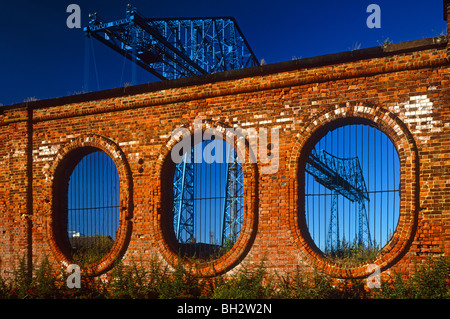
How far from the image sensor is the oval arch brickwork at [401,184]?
7352 millimetres

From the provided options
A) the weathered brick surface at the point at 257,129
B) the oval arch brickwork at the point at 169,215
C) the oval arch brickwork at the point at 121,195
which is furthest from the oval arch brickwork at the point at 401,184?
the oval arch brickwork at the point at 121,195

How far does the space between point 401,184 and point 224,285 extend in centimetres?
363

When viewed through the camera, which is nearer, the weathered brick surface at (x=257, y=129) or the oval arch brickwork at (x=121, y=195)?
the weathered brick surface at (x=257, y=129)

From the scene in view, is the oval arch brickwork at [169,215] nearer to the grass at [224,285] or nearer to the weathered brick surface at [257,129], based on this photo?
the weathered brick surface at [257,129]

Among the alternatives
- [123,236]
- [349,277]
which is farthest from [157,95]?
[349,277]

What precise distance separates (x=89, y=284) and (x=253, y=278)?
3.84 metres

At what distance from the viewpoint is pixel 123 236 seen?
9453 mm

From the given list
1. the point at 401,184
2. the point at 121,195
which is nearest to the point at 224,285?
the point at 121,195

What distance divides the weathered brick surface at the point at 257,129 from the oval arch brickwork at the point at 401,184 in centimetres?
2

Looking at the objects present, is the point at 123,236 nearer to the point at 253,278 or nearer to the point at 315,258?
the point at 253,278

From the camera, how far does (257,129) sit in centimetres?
870

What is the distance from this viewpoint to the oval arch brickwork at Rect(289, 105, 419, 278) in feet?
24.1

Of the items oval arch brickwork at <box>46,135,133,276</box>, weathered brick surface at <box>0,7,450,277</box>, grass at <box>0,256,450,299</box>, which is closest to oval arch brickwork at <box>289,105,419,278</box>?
weathered brick surface at <box>0,7,450,277</box>

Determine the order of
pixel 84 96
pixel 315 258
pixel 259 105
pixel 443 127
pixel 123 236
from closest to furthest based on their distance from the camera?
pixel 443 127
pixel 315 258
pixel 259 105
pixel 123 236
pixel 84 96
